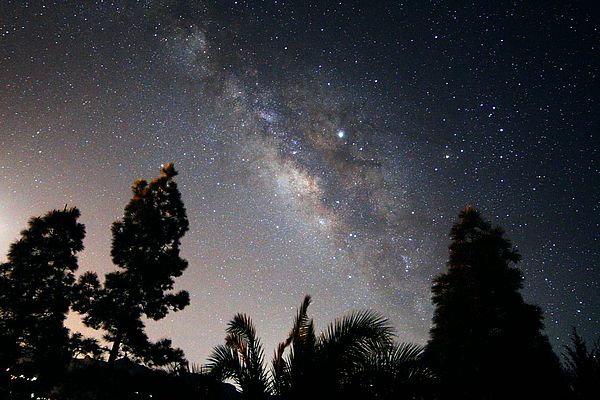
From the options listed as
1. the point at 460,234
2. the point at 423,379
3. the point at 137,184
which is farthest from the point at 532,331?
the point at 137,184

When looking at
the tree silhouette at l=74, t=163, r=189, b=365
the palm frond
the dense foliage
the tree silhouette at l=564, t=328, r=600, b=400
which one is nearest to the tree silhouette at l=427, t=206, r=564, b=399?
the dense foliage

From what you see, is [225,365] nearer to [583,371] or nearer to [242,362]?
[242,362]

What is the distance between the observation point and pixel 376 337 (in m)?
5.40

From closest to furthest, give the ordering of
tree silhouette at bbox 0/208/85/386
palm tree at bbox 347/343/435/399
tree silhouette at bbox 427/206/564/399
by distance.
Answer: palm tree at bbox 347/343/435/399 → tree silhouette at bbox 427/206/564/399 → tree silhouette at bbox 0/208/85/386

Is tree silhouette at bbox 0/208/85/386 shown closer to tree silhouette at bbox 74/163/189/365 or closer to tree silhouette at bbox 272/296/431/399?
tree silhouette at bbox 74/163/189/365

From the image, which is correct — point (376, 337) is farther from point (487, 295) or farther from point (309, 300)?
point (487, 295)

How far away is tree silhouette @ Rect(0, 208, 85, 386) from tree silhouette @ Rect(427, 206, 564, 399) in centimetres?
1558

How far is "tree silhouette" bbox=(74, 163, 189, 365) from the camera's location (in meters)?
14.4

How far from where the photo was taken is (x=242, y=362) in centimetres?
628

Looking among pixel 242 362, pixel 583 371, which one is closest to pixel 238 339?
pixel 242 362

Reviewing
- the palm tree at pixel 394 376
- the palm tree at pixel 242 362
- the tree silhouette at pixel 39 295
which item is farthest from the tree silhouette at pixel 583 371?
the tree silhouette at pixel 39 295

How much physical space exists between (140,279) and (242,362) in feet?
35.4

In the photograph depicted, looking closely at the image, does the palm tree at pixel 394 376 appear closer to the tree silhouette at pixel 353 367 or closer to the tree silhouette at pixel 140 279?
the tree silhouette at pixel 353 367

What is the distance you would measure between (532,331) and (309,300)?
910 centimetres
